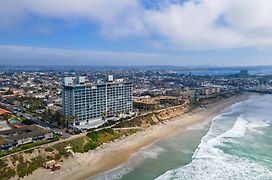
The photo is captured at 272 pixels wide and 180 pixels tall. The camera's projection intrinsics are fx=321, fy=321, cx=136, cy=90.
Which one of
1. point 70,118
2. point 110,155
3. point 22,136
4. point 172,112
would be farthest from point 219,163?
point 172,112

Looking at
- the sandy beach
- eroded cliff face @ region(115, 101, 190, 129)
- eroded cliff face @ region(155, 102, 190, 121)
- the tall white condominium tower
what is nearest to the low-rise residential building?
the sandy beach

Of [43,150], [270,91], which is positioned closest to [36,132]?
[43,150]

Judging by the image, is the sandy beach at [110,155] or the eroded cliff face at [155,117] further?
the eroded cliff face at [155,117]

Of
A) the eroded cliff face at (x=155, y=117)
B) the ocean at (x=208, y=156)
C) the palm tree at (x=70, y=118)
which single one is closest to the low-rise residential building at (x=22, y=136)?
the palm tree at (x=70, y=118)

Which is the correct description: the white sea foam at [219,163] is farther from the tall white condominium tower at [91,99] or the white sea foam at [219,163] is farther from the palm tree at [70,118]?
the palm tree at [70,118]

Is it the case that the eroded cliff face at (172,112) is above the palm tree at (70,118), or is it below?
below

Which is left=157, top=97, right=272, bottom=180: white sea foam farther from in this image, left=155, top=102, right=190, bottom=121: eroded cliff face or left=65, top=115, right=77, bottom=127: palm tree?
left=65, top=115, right=77, bottom=127: palm tree
